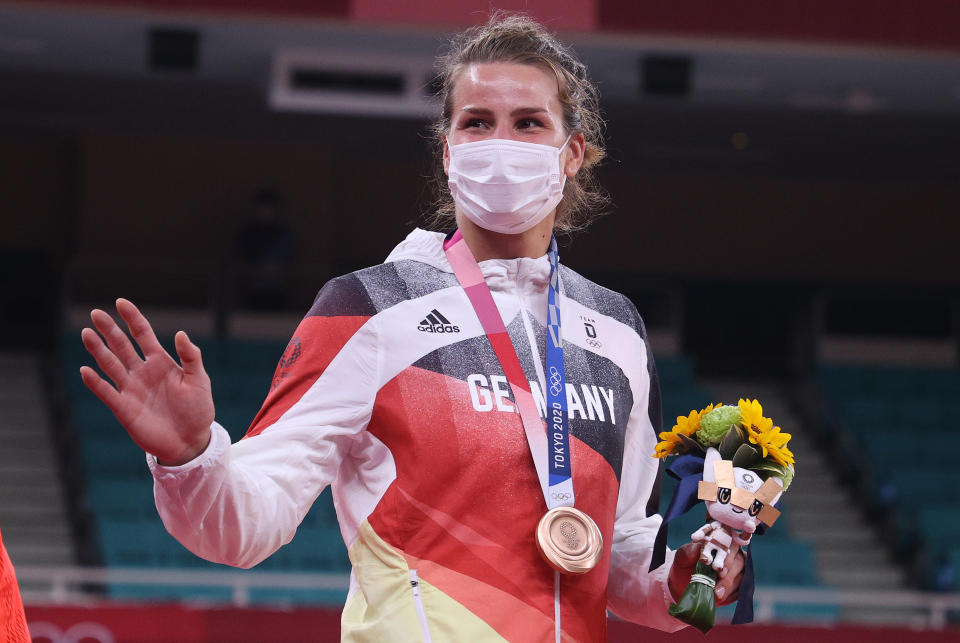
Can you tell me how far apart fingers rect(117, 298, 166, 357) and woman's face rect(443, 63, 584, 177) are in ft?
2.37

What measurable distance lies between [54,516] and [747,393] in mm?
5711

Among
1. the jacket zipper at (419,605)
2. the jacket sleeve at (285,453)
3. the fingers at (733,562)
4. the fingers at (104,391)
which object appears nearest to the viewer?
the fingers at (104,391)

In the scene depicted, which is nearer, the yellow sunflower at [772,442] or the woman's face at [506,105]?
the yellow sunflower at [772,442]

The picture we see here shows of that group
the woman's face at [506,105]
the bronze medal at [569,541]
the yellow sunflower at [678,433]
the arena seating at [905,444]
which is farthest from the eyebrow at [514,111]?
the arena seating at [905,444]

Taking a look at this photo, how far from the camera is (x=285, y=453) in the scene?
1955 millimetres

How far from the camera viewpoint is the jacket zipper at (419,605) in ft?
6.38

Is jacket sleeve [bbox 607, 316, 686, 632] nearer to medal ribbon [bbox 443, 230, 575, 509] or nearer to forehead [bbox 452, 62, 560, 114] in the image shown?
medal ribbon [bbox 443, 230, 575, 509]

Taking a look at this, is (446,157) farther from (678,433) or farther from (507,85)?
(678,433)

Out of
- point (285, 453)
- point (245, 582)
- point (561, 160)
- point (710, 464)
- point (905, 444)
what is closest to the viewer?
point (285, 453)

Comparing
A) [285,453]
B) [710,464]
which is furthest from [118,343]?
[710,464]

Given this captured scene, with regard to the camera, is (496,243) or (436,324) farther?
(496,243)

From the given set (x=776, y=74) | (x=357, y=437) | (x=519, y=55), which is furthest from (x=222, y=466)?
(x=776, y=74)

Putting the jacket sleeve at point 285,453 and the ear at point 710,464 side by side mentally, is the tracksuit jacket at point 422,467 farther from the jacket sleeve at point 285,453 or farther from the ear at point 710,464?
the ear at point 710,464

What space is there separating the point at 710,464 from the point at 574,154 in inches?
24.3
